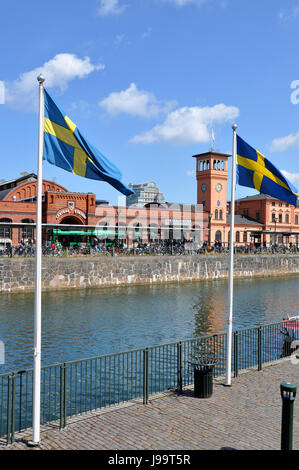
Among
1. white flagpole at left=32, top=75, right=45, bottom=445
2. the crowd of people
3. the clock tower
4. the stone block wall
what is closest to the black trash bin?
white flagpole at left=32, top=75, right=45, bottom=445

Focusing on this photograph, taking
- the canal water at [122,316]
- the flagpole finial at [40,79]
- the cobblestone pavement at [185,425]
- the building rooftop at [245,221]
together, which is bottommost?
the canal water at [122,316]

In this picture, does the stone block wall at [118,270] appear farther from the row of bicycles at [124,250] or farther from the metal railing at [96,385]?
the metal railing at [96,385]

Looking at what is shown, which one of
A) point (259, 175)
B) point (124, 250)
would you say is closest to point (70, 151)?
point (259, 175)

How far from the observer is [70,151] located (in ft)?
29.9

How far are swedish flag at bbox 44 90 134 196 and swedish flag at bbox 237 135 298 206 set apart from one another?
4467 millimetres

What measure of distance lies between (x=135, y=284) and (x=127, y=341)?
914 inches

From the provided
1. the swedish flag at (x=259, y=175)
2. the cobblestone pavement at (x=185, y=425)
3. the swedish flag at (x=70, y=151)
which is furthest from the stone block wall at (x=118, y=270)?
the swedish flag at (x=70, y=151)

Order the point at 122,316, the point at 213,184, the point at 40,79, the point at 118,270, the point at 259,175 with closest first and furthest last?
the point at 40,79 < the point at 259,175 < the point at 122,316 < the point at 118,270 < the point at 213,184

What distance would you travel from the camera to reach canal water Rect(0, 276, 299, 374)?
61.7 ft

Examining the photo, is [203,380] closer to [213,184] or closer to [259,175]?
[259,175]

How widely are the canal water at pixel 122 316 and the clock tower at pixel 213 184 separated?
99.6 ft

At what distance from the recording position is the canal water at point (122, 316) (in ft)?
→ 61.7

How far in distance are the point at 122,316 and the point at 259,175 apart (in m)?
16.0

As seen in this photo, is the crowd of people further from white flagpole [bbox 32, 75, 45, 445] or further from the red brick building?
white flagpole [bbox 32, 75, 45, 445]
